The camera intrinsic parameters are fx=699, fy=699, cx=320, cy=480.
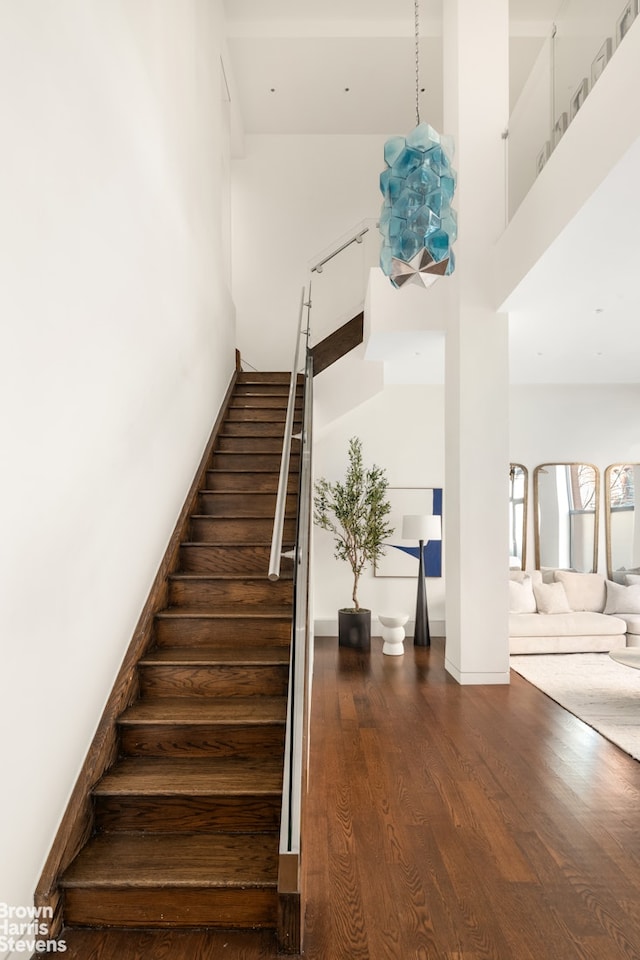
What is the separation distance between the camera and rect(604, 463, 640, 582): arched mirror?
853cm

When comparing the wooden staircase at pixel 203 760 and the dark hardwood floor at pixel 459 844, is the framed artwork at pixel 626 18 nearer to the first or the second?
the wooden staircase at pixel 203 760

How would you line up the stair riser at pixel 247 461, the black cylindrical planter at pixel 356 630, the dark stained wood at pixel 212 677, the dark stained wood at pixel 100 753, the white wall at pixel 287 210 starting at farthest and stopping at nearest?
the white wall at pixel 287 210, the black cylindrical planter at pixel 356 630, the stair riser at pixel 247 461, the dark stained wood at pixel 212 677, the dark stained wood at pixel 100 753

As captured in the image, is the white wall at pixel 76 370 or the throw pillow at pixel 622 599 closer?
the white wall at pixel 76 370

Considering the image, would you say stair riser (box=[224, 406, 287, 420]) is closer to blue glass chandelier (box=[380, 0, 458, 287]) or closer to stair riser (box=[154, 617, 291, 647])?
blue glass chandelier (box=[380, 0, 458, 287])

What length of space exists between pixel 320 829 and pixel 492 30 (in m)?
6.10

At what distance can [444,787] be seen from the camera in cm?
362

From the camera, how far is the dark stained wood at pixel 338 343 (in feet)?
24.6

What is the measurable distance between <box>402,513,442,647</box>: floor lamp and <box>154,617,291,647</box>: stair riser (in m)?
3.62

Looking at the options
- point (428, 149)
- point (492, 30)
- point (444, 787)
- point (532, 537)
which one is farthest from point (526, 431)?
point (444, 787)

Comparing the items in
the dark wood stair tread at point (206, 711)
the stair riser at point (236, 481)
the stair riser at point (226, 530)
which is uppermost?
the stair riser at point (236, 481)

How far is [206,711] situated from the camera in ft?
11.0

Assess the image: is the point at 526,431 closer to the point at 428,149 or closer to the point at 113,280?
the point at 428,149

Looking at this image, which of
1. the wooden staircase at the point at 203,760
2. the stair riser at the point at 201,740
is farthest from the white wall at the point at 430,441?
the stair riser at the point at 201,740

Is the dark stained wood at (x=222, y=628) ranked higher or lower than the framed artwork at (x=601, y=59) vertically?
lower
